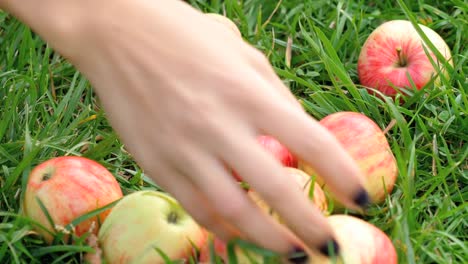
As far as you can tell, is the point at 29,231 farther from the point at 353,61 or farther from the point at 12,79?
the point at 353,61

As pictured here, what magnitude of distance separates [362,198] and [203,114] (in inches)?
12.0

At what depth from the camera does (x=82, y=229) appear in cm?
192

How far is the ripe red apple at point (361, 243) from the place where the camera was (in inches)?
65.5

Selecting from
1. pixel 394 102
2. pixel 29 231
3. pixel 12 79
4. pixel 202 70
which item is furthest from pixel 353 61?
pixel 202 70

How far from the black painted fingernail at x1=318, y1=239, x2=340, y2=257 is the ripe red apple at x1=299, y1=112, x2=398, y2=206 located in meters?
0.60

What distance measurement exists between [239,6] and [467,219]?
1169mm

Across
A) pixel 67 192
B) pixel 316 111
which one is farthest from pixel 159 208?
pixel 316 111

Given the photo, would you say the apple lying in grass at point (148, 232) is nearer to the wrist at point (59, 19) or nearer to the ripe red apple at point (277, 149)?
the ripe red apple at point (277, 149)

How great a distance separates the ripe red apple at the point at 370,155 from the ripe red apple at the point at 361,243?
0.31 metres

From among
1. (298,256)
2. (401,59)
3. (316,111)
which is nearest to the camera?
(298,256)

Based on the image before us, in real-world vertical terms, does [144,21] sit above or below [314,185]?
above

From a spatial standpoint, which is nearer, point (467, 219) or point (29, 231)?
point (29, 231)

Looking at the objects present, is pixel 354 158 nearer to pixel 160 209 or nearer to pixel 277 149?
pixel 277 149

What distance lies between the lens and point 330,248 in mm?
1405
